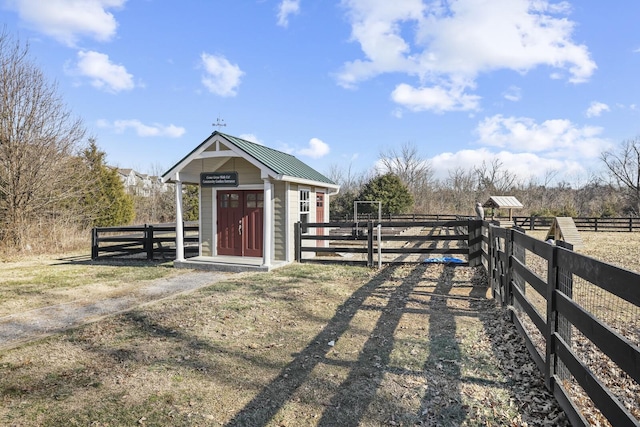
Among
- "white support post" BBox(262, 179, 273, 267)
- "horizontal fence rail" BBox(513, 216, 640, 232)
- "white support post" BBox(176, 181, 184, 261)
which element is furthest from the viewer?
"horizontal fence rail" BBox(513, 216, 640, 232)

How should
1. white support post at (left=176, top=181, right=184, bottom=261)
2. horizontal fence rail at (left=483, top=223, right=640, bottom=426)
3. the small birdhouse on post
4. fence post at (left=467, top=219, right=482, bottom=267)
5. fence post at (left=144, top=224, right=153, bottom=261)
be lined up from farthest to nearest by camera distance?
1. the small birdhouse on post
2. fence post at (left=144, top=224, right=153, bottom=261)
3. white support post at (left=176, top=181, right=184, bottom=261)
4. fence post at (left=467, top=219, right=482, bottom=267)
5. horizontal fence rail at (left=483, top=223, right=640, bottom=426)

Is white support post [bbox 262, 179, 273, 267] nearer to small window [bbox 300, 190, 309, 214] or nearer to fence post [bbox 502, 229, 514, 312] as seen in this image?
small window [bbox 300, 190, 309, 214]

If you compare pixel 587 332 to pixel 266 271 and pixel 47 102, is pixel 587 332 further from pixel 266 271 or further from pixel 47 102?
pixel 47 102

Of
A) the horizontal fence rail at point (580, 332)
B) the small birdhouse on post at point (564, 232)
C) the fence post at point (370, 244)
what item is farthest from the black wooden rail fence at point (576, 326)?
the small birdhouse on post at point (564, 232)

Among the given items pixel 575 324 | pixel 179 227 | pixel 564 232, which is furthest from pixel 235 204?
pixel 564 232

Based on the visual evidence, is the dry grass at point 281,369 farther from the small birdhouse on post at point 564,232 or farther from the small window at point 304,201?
the small birdhouse on post at point 564,232

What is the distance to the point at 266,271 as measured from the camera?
9828 millimetres

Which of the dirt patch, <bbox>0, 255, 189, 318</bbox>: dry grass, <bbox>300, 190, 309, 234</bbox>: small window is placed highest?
<bbox>300, 190, 309, 234</bbox>: small window

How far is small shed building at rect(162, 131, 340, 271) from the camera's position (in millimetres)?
10484

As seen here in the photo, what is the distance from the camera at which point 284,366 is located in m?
4.13

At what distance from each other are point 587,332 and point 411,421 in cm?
146

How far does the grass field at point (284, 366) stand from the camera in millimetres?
3182

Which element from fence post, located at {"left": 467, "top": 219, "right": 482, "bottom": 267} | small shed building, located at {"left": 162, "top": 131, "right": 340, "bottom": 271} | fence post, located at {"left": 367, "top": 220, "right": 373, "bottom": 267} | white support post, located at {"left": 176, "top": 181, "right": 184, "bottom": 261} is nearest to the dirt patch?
white support post, located at {"left": 176, "top": 181, "right": 184, "bottom": 261}

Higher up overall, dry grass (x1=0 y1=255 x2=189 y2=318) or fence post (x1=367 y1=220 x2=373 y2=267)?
fence post (x1=367 y1=220 x2=373 y2=267)
